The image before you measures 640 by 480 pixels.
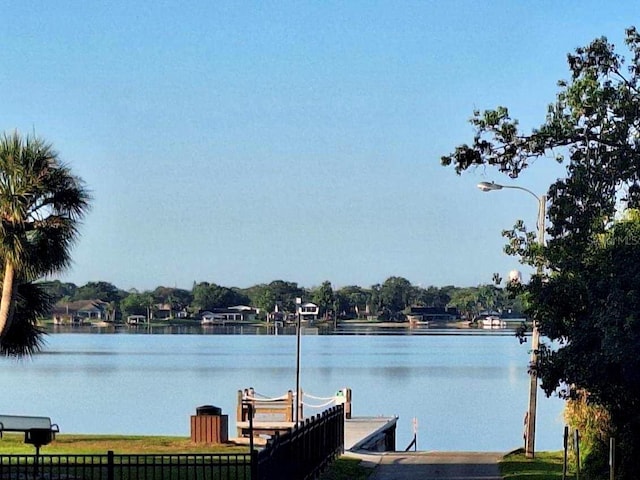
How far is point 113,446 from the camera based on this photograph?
→ 28.0m

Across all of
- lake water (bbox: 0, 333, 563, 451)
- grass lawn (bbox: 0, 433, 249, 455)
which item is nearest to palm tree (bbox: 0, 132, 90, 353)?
grass lawn (bbox: 0, 433, 249, 455)

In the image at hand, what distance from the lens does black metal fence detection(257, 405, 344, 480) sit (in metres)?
16.2

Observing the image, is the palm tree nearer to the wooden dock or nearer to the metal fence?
the metal fence

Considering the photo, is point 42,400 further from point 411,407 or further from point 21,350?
point 21,350

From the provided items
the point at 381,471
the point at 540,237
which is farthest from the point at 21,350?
the point at 540,237

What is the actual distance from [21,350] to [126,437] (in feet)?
14.8

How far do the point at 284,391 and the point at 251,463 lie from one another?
166 feet

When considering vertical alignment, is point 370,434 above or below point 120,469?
below

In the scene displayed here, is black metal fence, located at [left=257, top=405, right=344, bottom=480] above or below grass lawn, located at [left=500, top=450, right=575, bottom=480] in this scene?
above

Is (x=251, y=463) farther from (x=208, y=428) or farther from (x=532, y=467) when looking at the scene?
(x=208, y=428)

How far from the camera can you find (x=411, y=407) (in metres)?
58.8

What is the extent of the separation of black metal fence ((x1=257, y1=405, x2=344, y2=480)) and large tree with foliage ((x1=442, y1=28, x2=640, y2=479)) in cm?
403

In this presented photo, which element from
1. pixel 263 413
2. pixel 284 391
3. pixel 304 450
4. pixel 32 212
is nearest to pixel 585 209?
pixel 304 450

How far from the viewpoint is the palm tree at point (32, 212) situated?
78.8ft
